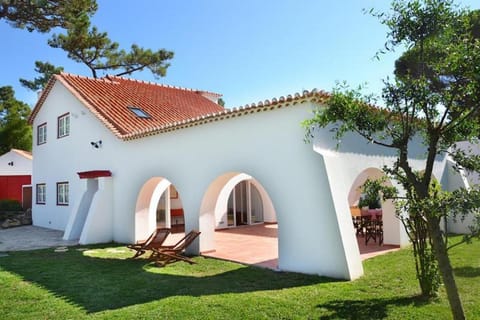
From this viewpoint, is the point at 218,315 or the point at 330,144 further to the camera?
the point at 330,144

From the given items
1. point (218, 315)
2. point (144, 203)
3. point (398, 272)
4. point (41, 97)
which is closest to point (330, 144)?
point (398, 272)

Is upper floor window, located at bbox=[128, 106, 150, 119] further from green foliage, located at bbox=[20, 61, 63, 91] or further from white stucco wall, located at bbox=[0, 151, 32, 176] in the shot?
white stucco wall, located at bbox=[0, 151, 32, 176]

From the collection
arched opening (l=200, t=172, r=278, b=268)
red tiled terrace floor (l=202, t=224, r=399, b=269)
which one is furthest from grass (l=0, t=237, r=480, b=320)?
arched opening (l=200, t=172, r=278, b=268)

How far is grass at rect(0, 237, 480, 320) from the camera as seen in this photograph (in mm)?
6680

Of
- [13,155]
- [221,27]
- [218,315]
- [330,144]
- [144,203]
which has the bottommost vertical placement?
[218,315]

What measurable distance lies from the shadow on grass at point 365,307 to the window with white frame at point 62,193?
1672cm

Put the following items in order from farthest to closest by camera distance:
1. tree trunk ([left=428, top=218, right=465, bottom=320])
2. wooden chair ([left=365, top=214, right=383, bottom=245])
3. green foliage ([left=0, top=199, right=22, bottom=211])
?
1. green foliage ([left=0, top=199, right=22, bottom=211])
2. wooden chair ([left=365, top=214, right=383, bottom=245])
3. tree trunk ([left=428, top=218, right=465, bottom=320])

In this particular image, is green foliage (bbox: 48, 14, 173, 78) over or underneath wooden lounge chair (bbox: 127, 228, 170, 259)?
over

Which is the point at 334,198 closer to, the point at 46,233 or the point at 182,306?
the point at 182,306

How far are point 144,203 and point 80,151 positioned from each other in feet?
18.8

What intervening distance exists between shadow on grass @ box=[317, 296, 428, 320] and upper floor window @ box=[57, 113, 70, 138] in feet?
56.7

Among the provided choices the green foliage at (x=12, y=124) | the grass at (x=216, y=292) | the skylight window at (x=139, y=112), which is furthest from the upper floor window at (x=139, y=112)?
the green foliage at (x=12, y=124)

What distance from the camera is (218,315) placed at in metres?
6.60

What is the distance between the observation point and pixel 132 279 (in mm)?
9289
